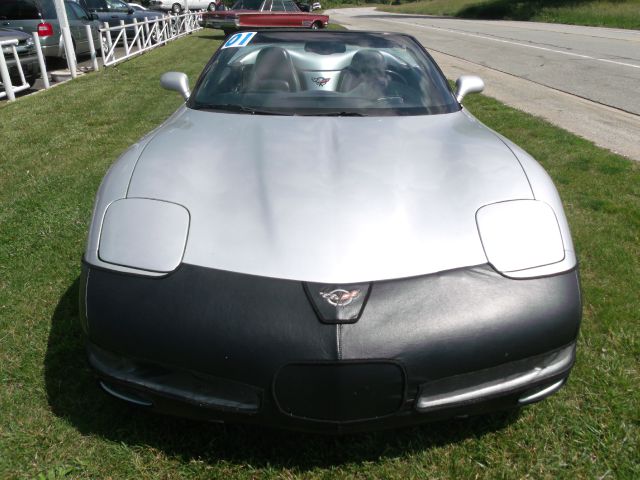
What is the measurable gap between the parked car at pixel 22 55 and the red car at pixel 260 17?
871 cm

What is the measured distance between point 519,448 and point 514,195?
2.97 feet

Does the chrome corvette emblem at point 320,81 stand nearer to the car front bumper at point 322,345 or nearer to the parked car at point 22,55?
the car front bumper at point 322,345

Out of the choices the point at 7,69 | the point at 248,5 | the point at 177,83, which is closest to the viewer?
the point at 177,83

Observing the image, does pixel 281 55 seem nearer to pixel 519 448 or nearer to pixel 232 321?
pixel 232 321

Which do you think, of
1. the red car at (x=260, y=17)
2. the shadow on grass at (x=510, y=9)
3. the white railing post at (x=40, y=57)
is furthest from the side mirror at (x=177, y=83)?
the shadow on grass at (x=510, y=9)

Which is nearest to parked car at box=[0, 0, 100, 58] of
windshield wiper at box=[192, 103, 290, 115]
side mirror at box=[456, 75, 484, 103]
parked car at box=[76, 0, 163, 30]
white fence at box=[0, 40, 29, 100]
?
white fence at box=[0, 40, 29, 100]

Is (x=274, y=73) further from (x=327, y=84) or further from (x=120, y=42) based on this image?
(x=120, y=42)

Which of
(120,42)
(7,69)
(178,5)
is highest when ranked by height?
(7,69)

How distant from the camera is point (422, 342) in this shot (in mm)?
1516

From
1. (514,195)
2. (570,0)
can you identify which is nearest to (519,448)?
(514,195)

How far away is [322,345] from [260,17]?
16709 mm

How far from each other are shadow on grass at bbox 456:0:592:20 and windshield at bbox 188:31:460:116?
102 ft

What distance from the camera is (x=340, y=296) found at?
153cm

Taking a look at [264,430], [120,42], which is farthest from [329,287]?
[120,42]
